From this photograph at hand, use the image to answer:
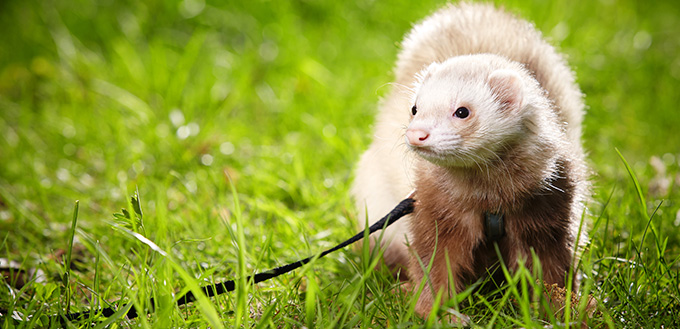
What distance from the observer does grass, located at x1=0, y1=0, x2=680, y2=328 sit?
2.17m

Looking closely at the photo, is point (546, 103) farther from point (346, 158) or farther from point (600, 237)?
point (346, 158)

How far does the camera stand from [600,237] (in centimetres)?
268

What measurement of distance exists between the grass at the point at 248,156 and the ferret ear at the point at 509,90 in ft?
1.85

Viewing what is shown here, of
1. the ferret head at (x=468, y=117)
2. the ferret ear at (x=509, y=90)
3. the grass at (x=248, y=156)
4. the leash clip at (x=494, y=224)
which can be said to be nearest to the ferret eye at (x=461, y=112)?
the ferret head at (x=468, y=117)

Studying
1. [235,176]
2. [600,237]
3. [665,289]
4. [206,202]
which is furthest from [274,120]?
[665,289]

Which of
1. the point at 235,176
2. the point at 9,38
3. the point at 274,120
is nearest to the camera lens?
the point at 235,176

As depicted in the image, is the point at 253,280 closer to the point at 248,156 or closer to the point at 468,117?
the point at 468,117

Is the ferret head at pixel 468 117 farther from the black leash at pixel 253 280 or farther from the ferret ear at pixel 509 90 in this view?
the black leash at pixel 253 280

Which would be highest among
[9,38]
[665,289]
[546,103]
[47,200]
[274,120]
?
[546,103]

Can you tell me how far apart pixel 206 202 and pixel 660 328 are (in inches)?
96.7

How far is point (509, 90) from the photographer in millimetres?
1990

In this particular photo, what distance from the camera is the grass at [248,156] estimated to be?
2174 mm

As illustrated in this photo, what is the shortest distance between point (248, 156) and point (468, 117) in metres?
2.39

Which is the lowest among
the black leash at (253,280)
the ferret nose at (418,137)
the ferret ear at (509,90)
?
the black leash at (253,280)
